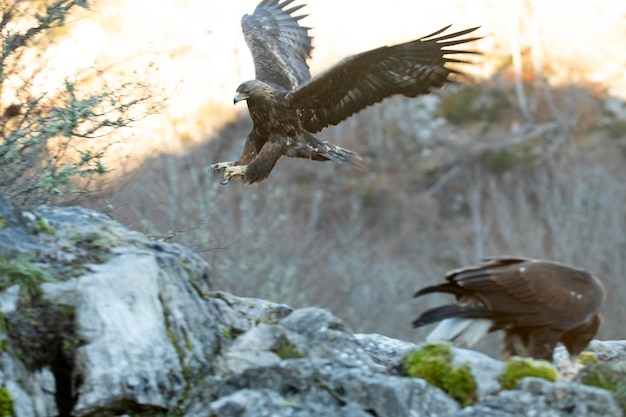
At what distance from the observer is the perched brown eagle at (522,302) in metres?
6.70

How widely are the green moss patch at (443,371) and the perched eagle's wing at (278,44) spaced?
4177 millimetres

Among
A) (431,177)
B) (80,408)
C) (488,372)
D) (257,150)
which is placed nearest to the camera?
(80,408)

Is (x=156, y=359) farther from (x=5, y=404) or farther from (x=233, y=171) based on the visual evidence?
(x=233, y=171)

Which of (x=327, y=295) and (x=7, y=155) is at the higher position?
(x=7, y=155)

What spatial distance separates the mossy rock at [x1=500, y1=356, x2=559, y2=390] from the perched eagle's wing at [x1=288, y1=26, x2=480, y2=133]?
2822 mm

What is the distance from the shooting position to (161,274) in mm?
6062

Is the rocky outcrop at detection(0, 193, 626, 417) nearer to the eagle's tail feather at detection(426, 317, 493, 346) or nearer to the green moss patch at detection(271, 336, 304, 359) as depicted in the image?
the green moss patch at detection(271, 336, 304, 359)

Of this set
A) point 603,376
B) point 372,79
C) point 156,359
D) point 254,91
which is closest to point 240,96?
point 254,91

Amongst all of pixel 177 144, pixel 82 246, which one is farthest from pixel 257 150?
pixel 177 144

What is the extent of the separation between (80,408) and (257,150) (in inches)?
173

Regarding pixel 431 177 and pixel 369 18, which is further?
pixel 431 177

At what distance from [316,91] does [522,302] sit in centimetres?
311

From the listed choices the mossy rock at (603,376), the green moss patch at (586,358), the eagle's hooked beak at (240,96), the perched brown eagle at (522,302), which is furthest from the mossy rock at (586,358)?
the eagle's hooked beak at (240,96)

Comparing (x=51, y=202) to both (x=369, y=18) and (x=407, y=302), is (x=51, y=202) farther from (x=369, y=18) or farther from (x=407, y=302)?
(x=369, y=18)
